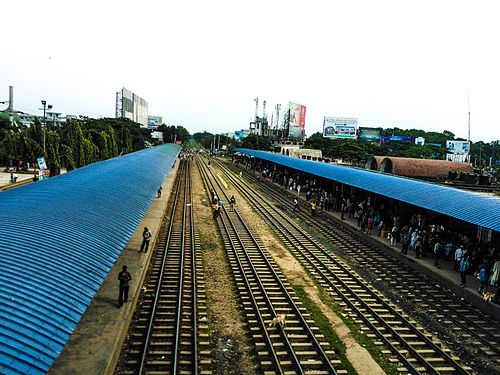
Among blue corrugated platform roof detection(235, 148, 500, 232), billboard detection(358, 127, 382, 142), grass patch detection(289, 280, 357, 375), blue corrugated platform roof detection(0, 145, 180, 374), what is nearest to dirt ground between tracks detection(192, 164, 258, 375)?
grass patch detection(289, 280, 357, 375)

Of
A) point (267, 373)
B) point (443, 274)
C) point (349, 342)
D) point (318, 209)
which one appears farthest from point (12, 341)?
point (318, 209)

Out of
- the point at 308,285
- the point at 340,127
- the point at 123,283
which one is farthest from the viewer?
the point at 340,127

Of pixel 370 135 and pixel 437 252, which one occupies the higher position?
pixel 370 135

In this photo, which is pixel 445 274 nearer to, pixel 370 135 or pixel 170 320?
pixel 170 320

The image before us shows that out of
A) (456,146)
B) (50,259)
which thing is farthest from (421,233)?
(456,146)

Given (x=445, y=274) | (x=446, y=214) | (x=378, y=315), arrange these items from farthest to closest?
1. (x=446, y=214)
2. (x=445, y=274)
3. (x=378, y=315)

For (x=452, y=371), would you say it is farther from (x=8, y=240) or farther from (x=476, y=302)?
(x=8, y=240)
